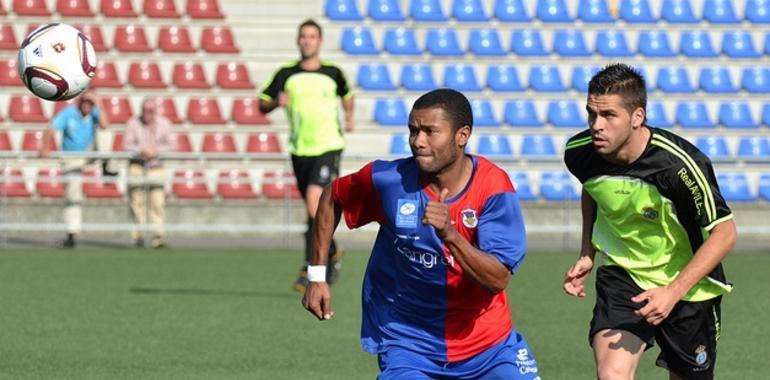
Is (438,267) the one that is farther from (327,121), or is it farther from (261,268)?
(261,268)

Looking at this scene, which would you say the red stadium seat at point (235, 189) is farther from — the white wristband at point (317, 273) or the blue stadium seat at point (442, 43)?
the white wristband at point (317, 273)

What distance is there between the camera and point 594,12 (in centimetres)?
2364

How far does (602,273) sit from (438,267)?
3.79ft

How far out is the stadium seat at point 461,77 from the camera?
74.0ft

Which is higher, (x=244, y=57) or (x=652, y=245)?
(x=652, y=245)

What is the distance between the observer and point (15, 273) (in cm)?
1416

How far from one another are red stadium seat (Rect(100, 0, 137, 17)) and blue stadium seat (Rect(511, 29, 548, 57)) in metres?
6.46

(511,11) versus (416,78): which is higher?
(511,11)

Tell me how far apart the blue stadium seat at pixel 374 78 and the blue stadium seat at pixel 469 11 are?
1911 millimetres

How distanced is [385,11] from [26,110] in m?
6.23

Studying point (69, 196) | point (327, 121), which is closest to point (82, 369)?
point (327, 121)

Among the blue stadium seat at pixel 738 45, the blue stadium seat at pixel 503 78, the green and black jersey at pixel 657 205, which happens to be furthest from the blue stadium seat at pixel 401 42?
the green and black jersey at pixel 657 205

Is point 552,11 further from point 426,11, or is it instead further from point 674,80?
point 674,80

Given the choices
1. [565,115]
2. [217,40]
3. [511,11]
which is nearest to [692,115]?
[565,115]
